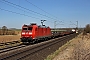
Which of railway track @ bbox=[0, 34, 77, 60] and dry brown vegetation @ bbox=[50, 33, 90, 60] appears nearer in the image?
dry brown vegetation @ bbox=[50, 33, 90, 60]

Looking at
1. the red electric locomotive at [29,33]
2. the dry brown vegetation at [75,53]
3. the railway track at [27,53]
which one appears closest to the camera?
the dry brown vegetation at [75,53]

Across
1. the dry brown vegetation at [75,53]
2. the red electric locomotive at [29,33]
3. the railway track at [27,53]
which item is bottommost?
the railway track at [27,53]

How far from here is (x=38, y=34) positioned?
35094 millimetres

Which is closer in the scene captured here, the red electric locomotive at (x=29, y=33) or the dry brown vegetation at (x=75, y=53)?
the dry brown vegetation at (x=75, y=53)

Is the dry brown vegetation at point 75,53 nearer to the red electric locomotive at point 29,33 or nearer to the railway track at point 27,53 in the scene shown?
the railway track at point 27,53

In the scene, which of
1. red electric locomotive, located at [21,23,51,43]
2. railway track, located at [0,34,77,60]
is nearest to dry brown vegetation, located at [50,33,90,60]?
railway track, located at [0,34,77,60]

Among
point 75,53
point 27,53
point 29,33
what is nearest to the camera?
point 75,53

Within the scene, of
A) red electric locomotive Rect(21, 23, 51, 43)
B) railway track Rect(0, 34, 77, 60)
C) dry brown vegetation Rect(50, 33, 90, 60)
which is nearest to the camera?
dry brown vegetation Rect(50, 33, 90, 60)

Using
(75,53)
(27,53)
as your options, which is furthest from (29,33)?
(75,53)

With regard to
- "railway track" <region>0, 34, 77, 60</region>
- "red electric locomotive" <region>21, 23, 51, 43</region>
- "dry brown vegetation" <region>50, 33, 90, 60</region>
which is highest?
"red electric locomotive" <region>21, 23, 51, 43</region>

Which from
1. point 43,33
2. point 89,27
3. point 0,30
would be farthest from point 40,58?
point 89,27

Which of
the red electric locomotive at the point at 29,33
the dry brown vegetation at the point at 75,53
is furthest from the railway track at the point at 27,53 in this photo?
the red electric locomotive at the point at 29,33

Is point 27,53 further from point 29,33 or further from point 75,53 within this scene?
point 29,33

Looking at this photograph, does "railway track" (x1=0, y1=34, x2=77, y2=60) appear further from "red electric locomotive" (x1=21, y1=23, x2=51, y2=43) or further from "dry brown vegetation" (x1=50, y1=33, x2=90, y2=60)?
"red electric locomotive" (x1=21, y1=23, x2=51, y2=43)
